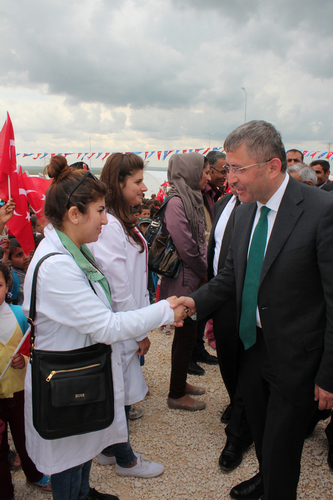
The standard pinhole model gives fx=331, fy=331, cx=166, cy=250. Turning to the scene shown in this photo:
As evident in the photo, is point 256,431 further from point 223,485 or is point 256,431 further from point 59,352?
point 59,352

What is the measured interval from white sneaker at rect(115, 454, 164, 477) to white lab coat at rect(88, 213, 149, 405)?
629 mm

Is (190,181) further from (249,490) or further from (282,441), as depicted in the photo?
(249,490)

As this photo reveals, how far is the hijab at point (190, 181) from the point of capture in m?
3.27

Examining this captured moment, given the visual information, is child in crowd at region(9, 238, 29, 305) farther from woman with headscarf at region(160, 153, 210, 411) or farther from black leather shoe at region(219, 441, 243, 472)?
black leather shoe at region(219, 441, 243, 472)

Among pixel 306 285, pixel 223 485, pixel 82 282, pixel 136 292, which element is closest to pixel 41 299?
pixel 82 282

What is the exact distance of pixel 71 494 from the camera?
184 centimetres

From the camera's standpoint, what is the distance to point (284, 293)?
1780 millimetres

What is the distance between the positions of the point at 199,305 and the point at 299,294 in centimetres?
87

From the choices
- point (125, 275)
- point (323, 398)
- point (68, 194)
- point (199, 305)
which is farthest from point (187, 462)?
point (68, 194)

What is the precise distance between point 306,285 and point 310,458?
187cm

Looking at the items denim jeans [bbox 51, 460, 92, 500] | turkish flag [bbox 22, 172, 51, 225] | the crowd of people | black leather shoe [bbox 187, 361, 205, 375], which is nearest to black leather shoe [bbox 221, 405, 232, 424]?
the crowd of people

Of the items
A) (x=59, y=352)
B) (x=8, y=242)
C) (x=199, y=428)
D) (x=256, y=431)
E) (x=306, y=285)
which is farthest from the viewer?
(x=8, y=242)

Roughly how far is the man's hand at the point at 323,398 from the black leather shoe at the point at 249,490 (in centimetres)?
105

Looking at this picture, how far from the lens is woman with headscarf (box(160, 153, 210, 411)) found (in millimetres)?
3164
